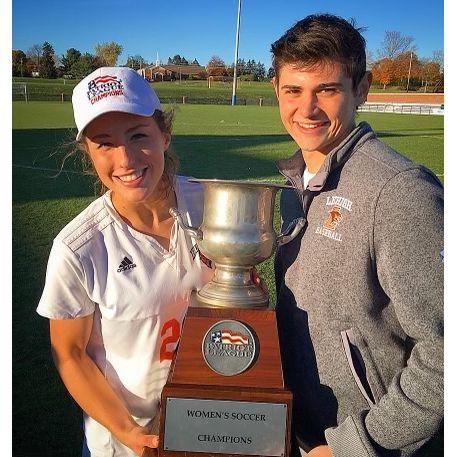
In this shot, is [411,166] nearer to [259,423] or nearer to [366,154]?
[366,154]

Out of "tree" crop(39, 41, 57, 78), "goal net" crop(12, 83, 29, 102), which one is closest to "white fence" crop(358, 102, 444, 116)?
"tree" crop(39, 41, 57, 78)

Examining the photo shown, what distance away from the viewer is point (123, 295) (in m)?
1.46

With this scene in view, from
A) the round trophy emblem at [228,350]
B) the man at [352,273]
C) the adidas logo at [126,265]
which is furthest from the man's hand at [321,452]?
the adidas logo at [126,265]

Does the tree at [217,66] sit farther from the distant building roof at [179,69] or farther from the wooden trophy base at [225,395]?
the wooden trophy base at [225,395]

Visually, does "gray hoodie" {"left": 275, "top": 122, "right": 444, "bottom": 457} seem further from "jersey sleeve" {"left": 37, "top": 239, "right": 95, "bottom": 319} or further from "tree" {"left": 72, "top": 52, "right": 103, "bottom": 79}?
"tree" {"left": 72, "top": 52, "right": 103, "bottom": 79}

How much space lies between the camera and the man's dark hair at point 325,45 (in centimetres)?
136

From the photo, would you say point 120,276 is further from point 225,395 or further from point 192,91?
point 192,91

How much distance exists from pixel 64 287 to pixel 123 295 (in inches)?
5.6

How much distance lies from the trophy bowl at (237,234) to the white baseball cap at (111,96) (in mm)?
238

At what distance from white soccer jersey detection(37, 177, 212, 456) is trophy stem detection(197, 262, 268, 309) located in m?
0.11

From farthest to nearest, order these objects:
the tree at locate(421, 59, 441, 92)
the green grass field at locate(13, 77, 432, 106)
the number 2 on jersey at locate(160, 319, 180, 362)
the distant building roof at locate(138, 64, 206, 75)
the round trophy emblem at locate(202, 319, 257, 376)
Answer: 1. the distant building roof at locate(138, 64, 206, 75)
2. the green grass field at locate(13, 77, 432, 106)
3. the tree at locate(421, 59, 441, 92)
4. the number 2 on jersey at locate(160, 319, 180, 362)
5. the round trophy emblem at locate(202, 319, 257, 376)

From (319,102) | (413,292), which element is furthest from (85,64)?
(413,292)

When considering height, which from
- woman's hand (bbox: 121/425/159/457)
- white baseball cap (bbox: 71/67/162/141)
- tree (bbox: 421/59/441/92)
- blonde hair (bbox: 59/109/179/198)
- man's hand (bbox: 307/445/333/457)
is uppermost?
tree (bbox: 421/59/441/92)

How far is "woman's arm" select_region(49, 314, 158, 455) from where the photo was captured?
148cm
